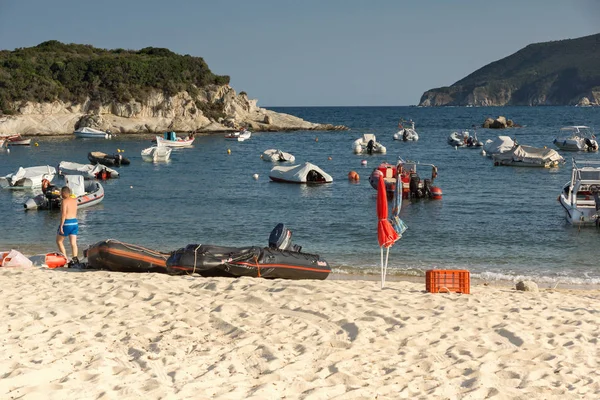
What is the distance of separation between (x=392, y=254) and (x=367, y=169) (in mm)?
27158

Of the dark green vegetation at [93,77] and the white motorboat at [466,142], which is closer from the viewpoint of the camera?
the white motorboat at [466,142]

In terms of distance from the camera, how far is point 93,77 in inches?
3703

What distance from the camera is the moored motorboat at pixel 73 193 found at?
27266 mm

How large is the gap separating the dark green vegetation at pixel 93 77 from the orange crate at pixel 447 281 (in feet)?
278

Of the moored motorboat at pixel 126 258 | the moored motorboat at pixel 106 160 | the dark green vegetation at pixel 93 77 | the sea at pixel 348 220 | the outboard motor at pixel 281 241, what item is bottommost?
the sea at pixel 348 220

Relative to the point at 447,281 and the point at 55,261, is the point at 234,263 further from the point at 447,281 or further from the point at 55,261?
the point at 55,261

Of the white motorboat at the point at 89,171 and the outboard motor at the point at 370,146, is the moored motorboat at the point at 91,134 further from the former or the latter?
the white motorboat at the point at 89,171

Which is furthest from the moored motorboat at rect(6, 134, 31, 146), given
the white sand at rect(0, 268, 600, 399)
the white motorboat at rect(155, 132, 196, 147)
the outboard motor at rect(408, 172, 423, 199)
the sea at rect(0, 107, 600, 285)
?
the white sand at rect(0, 268, 600, 399)

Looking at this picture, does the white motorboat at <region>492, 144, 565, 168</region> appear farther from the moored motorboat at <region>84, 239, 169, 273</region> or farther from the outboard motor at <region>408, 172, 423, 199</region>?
the moored motorboat at <region>84, 239, 169, 273</region>

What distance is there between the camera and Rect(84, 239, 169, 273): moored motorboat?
1408 cm

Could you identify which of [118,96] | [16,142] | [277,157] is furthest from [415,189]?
[118,96]

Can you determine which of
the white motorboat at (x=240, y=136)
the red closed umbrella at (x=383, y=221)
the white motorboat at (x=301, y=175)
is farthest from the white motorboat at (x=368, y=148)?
the red closed umbrella at (x=383, y=221)

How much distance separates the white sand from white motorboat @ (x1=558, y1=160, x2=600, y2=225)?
1178 cm

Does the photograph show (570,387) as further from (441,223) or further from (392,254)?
A: (441,223)
